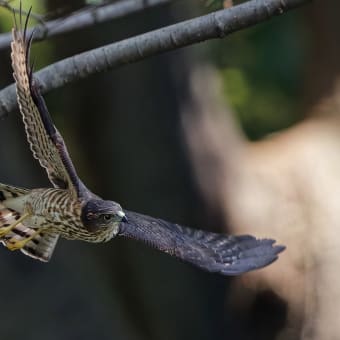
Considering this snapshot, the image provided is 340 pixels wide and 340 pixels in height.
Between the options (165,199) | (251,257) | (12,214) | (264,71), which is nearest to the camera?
(12,214)

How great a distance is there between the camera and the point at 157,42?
3242 millimetres

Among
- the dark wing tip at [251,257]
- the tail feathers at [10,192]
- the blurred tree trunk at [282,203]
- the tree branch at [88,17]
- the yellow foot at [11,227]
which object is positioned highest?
the tree branch at [88,17]

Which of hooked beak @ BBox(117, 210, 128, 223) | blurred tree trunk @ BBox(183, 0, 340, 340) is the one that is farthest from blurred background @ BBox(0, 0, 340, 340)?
hooked beak @ BBox(117, 210, 128, 223)

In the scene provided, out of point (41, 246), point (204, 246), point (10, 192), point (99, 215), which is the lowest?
point (204, 246)

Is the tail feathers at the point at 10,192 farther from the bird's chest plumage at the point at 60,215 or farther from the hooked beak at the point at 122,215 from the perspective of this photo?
the hooked beak at the point at 122,215

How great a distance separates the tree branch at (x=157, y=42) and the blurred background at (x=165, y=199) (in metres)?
3.34

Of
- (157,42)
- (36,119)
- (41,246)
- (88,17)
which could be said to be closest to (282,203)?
(41,246)

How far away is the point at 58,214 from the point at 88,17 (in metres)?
0.74

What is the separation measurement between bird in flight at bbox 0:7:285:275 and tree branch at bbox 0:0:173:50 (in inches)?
19.8

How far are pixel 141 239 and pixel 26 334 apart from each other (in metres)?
4.10

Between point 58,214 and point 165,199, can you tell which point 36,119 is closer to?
point 58,214

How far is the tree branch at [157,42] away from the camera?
3150mm

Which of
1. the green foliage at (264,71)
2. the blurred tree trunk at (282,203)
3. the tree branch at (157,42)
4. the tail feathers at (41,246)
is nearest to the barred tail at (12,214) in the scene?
the tail feathers at (41,246)

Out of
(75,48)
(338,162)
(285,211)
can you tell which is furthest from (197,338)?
(75,48)
